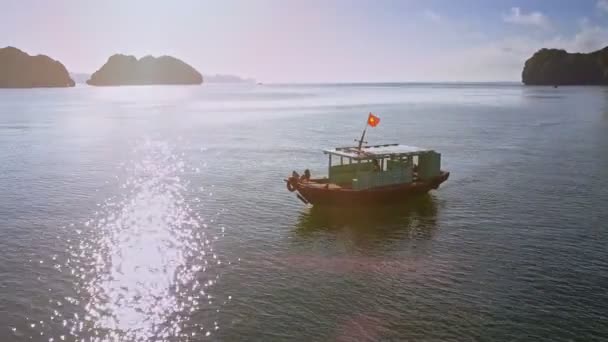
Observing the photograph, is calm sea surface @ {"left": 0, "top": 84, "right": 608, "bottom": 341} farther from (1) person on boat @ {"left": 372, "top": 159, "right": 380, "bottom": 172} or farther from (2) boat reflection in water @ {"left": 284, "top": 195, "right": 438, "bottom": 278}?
(1) person on boat @ {"left": 372, "top": 159, "right": 380, "bottom": 172}

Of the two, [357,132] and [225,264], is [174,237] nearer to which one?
[225,264]

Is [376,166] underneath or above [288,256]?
above

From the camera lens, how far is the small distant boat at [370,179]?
46.9m

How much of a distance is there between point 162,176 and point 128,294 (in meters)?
36.9

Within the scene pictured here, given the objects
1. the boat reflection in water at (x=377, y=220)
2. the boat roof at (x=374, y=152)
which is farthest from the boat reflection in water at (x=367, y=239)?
the boat roof at (x=374, y=152)

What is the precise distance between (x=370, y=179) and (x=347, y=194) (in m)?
2.95

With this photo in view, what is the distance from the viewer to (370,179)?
4775 centimetres

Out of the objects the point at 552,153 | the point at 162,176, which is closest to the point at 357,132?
the point at 552,153

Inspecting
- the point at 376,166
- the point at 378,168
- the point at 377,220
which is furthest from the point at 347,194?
the point at 378,168

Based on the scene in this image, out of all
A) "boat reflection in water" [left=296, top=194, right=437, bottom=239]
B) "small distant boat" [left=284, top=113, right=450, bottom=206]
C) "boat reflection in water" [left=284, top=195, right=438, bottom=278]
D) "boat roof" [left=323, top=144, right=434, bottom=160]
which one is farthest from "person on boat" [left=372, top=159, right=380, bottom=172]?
"boat reflection in water" [left=284, top=195, right=438, bottom=278]

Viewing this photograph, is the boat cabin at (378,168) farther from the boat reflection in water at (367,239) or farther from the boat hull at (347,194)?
the boat reflection in water at (367,239)

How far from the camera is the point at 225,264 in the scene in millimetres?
34750

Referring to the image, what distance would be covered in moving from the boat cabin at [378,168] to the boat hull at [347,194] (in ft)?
2.77

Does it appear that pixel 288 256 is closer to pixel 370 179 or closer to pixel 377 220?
pixel 377 220
